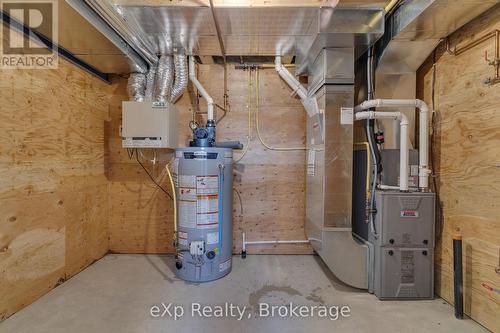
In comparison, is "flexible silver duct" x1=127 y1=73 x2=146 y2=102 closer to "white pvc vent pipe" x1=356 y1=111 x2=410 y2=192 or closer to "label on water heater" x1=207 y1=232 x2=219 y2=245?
"label on water heater" x1=207 y1=232 x2=219 y2=245

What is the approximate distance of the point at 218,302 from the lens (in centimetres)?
194

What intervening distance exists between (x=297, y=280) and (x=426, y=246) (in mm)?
1117

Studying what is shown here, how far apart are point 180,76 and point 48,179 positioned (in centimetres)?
154

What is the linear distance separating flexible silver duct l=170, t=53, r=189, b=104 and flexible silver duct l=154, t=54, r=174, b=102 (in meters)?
0.06

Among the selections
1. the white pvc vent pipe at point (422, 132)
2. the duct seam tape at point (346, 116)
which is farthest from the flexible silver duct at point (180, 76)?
the white pvc vent pipe at point (422, 132)

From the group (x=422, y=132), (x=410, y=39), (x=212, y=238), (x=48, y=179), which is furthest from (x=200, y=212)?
(x=410, y=39)

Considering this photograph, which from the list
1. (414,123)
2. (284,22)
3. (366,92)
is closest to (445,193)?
(414,123)

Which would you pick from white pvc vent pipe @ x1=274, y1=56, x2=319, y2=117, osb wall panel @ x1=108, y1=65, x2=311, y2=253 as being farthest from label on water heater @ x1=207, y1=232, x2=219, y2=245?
white pvc vent pipe @ x1=274, y1=56, x2=319, y2=117

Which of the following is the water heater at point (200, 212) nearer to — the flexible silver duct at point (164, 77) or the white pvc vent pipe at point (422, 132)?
the flexible silver duct at point (164, 77)

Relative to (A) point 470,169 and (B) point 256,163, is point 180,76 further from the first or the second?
(A) point 470,169

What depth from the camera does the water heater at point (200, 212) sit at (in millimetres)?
2201

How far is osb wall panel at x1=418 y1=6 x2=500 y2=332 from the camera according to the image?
1.64 metres

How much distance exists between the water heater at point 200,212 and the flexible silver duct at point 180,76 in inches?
30.2

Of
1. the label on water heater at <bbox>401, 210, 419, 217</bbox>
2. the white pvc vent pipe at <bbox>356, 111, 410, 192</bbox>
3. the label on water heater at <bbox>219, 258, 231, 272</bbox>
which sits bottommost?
the label on water heater at <bbox>219, 258, 231, 272</bbox>
